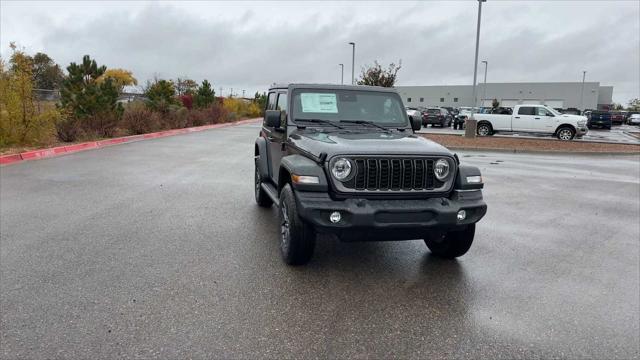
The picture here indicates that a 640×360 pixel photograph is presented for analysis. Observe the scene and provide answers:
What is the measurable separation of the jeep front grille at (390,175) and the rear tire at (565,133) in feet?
74.0

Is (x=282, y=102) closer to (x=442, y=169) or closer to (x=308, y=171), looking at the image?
(x=308, y=171)

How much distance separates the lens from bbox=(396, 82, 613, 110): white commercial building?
292 feet

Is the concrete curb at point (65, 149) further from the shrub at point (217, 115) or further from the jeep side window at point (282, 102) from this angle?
the shrub at point (217, 115)

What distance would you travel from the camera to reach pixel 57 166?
1109cm

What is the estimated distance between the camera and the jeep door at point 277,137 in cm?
566

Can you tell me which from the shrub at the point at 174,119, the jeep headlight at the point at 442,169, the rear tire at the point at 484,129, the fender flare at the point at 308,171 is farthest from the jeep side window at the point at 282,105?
the rear tire at the point at 484,129

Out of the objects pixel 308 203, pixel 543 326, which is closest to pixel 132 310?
pixel 308 203

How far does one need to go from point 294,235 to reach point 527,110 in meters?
23.9

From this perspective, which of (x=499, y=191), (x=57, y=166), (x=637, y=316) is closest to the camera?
(x=637, y=316)

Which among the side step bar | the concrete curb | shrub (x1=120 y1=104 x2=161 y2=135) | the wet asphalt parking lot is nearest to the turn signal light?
the wet asphalt parking lot

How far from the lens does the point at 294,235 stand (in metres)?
4.39

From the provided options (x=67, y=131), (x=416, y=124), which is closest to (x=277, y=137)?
(x=416, y=124)

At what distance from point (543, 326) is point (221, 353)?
7.98 feet

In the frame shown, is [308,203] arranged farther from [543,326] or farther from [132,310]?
[543,326]
